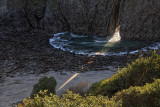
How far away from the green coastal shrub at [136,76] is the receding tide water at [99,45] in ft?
50.5

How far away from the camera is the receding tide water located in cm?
2492

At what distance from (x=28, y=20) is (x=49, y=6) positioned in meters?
5.96

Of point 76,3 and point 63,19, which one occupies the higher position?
point 76,3

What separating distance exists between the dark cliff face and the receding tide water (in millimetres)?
1986

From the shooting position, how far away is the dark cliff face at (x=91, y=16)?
27906 mm

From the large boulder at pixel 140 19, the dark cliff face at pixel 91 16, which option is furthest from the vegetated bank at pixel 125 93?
the dark cliff face at pixel 91 16

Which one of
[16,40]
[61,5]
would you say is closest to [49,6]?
[61,5]

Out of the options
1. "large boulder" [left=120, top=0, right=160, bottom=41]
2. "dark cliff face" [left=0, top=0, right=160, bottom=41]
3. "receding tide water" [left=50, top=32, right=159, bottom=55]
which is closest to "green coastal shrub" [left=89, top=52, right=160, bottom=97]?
"receding tide water" [left=50, top=32, right=159, bottom=55]

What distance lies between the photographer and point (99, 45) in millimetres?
28859

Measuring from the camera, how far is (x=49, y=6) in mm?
40594

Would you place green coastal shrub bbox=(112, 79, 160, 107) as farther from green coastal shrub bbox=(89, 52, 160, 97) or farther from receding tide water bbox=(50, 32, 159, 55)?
receding tide water bbox=(50, 32, 159, 55)

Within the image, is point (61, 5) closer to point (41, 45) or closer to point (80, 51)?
point (41, 45)

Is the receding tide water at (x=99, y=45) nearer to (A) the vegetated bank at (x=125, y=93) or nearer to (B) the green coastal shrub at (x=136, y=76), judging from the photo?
(B) the green coastal shrub at (x=136, y=76)

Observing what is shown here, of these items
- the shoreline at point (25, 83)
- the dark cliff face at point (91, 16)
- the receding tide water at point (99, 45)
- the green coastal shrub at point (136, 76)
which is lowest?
the shoreline at point (25, 83)
